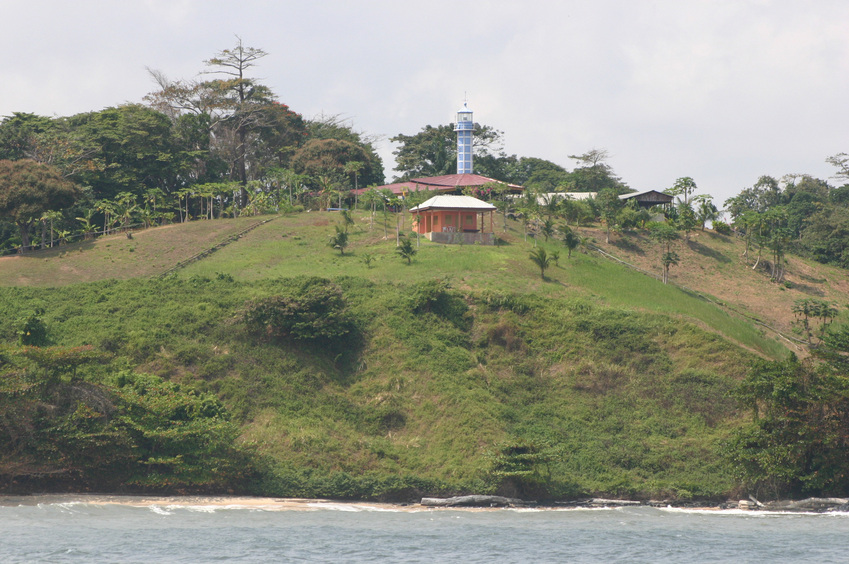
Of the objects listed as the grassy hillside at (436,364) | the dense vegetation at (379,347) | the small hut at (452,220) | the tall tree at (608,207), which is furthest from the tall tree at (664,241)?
the small hut at (452,220)

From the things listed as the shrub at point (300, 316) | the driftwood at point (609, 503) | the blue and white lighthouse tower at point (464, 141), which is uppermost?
the blue and white lighthouse tower at point (464, 141)

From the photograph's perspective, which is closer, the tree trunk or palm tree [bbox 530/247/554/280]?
palm tree [bbox 530/247/554/280]

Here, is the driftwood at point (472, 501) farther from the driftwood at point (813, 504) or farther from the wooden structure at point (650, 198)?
the wooden structure at point (650, 198)

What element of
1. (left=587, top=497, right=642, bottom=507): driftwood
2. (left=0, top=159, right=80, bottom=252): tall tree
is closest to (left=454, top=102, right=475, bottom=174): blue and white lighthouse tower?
(left=0, top=159, right=80, bottom=252): tall tree

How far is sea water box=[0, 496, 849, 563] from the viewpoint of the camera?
89.0 ft

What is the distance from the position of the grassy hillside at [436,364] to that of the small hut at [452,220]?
588cm

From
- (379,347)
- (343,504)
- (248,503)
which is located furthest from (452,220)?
(248,503)

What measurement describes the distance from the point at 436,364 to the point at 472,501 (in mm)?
9785

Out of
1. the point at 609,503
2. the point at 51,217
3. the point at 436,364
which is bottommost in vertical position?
the point at 609,503

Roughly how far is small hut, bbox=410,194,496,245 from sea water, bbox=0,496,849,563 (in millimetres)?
29612

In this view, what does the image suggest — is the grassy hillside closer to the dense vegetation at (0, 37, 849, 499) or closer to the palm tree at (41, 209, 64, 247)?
the dense vegetation at (0, 37, 849, 499)

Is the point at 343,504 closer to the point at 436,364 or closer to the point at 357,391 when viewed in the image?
the point at 357,391

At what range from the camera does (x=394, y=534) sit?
30.2 m

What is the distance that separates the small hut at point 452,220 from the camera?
2468 inches
